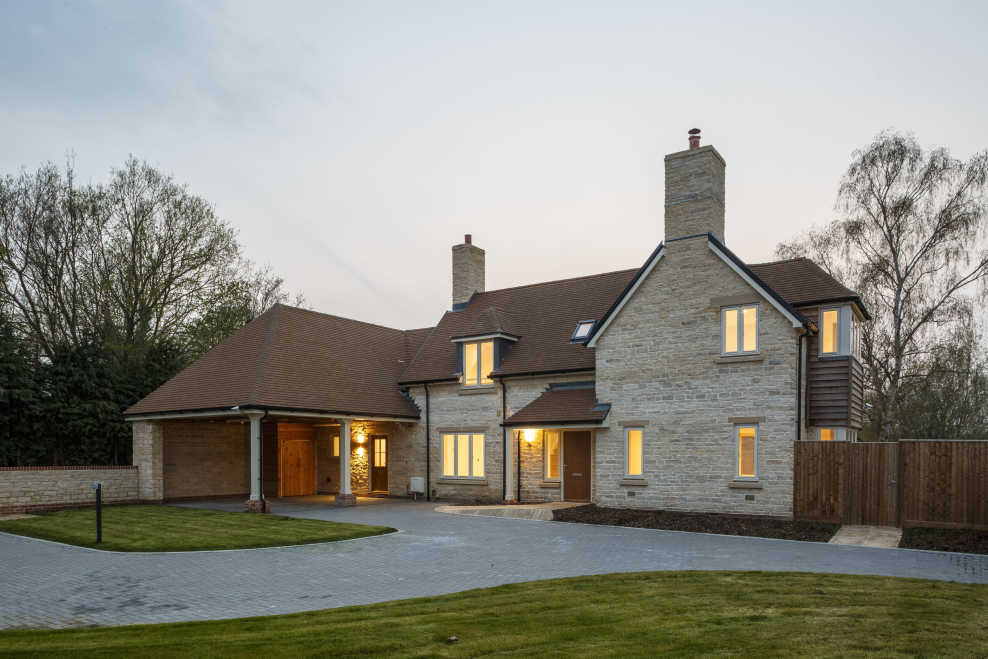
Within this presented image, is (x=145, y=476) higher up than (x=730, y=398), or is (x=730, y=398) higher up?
(x=730, y=398)

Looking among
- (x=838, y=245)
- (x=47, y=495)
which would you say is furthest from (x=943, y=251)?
(x=47, y=495)

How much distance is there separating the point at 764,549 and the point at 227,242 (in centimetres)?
2798

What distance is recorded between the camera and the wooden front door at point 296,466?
25.7 m

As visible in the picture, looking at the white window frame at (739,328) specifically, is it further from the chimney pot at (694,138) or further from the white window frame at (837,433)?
the chimney pot at (694,138)

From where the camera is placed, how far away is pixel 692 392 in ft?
58.2

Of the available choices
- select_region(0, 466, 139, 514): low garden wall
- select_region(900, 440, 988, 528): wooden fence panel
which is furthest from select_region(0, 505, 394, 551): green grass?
select_region(900, 440, 988, 528): wooden fence panel

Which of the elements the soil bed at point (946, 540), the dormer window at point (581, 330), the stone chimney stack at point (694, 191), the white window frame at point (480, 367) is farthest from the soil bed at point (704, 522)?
the stone chimney stack at point (694, 191)

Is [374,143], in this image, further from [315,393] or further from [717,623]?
[717,623]

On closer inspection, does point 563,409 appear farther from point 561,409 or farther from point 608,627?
point 608,627

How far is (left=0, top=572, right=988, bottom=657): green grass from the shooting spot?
584 cm

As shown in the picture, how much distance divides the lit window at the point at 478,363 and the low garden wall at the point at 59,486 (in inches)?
457

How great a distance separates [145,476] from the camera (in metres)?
22.2

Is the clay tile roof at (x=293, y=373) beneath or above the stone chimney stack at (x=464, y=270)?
beneath

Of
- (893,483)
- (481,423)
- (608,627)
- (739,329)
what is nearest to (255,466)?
(481,423)
